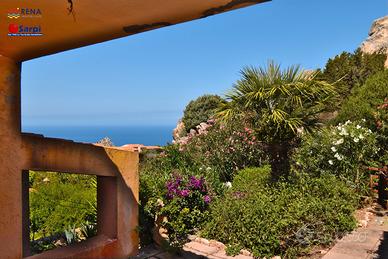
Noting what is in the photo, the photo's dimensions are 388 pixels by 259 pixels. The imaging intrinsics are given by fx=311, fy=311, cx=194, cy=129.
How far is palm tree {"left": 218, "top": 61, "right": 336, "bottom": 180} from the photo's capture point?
6.11 metres

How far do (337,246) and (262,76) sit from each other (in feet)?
11.2

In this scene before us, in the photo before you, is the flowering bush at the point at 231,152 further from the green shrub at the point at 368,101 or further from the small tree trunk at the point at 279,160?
the green shrub at the point at 368,101

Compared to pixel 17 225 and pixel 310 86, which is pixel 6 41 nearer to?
pixel 17 225

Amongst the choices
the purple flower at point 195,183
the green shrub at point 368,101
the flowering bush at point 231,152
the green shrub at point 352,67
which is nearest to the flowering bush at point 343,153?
the green shrub at point 368,101

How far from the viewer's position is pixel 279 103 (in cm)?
629

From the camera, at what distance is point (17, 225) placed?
2.42 metres

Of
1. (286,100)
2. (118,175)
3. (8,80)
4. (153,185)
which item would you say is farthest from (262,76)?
(8,80)

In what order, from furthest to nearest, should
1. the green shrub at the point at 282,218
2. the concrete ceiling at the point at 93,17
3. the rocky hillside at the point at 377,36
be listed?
the rocky hillside at the point at 377,36
the green shrub at the point at 282,218
the concrete ceiling at the point at 93,17

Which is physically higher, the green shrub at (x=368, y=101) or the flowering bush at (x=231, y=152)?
the green shrub at (x=368, y=101)

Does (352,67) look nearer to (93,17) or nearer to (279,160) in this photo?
(279,160)

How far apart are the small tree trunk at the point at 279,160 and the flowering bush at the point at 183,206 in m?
1.62

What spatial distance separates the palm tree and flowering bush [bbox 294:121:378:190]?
102cm

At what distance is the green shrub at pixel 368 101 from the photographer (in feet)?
30.2

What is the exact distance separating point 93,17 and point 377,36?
44.0m
